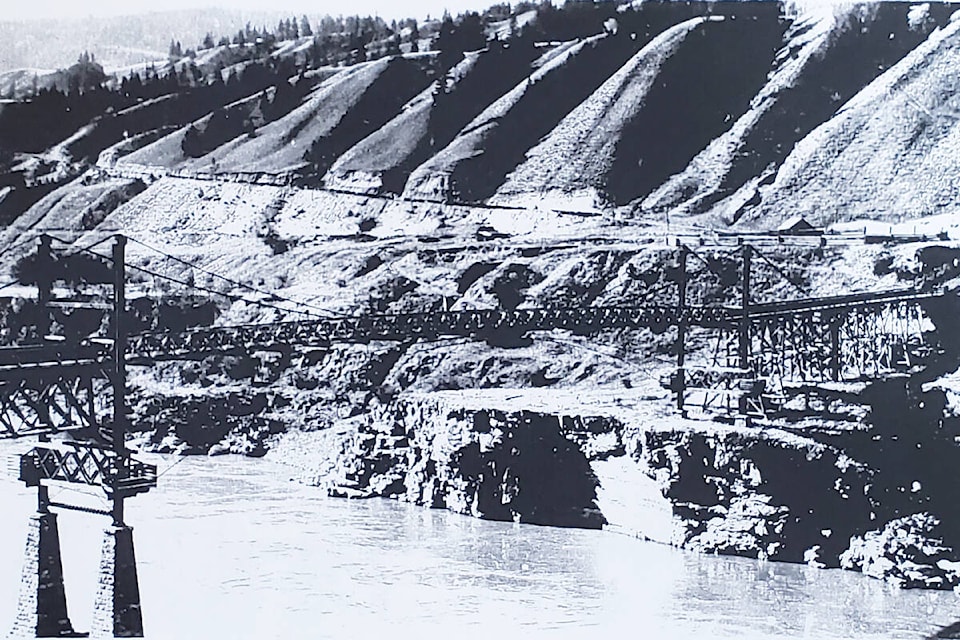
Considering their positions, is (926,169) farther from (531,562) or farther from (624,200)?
(531,562)

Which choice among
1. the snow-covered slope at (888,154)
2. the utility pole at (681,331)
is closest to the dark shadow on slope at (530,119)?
the snow-covered slope at (888,154)

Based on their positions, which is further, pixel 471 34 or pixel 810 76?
pixel 471 34

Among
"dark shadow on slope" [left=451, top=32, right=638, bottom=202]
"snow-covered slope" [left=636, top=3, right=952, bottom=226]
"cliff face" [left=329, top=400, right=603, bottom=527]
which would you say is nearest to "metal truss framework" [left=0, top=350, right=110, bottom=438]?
"cliff face" [left=329, top=400, right=603, bottom=527]

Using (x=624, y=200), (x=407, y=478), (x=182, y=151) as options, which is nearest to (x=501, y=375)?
(x=407, y=478)

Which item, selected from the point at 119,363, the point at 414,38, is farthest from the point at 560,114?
the point at 119,363

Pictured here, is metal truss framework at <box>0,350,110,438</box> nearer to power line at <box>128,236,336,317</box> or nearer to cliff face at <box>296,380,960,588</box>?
power line at <box>128,236,336,317</box>

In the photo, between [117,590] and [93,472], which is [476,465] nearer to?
[93,472]

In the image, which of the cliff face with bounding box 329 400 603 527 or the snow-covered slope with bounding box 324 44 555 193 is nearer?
the cliff face with bounding box 329 400 603 527
